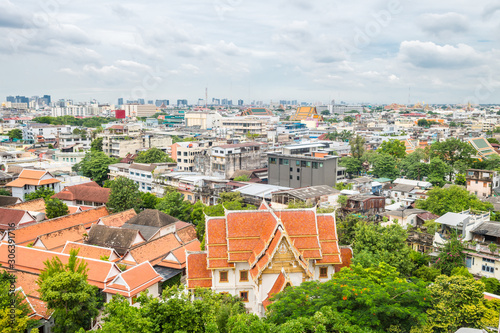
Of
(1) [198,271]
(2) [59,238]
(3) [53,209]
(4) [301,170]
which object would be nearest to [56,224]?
(2) [59,238]

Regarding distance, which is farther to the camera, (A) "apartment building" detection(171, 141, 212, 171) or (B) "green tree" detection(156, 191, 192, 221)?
(A) "apartment building" detection(171, 141, 212, 171)

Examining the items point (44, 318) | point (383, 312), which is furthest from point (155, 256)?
point (383, 312)

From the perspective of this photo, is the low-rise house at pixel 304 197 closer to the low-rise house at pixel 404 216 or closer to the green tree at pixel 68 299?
the low-rise house at pixel 404 216

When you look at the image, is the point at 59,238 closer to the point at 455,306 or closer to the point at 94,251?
the point at 94,251

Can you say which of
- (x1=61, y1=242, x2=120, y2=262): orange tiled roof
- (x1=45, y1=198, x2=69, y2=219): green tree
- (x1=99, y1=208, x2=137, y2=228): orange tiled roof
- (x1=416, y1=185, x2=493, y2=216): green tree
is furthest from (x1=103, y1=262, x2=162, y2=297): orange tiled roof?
(x1=416, y1=185, x2=493, y2=216): green tree

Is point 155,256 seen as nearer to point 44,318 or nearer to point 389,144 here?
point 44,318

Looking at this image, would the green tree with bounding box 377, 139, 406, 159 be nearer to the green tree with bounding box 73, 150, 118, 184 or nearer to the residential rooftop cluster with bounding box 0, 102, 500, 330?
the residential rooftop cluster with bounding box 0, 102, 500, 330

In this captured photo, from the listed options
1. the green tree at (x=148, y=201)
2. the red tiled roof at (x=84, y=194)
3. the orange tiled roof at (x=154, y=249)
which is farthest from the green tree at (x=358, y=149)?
the orange tiled roof at (x=154, y=249)
